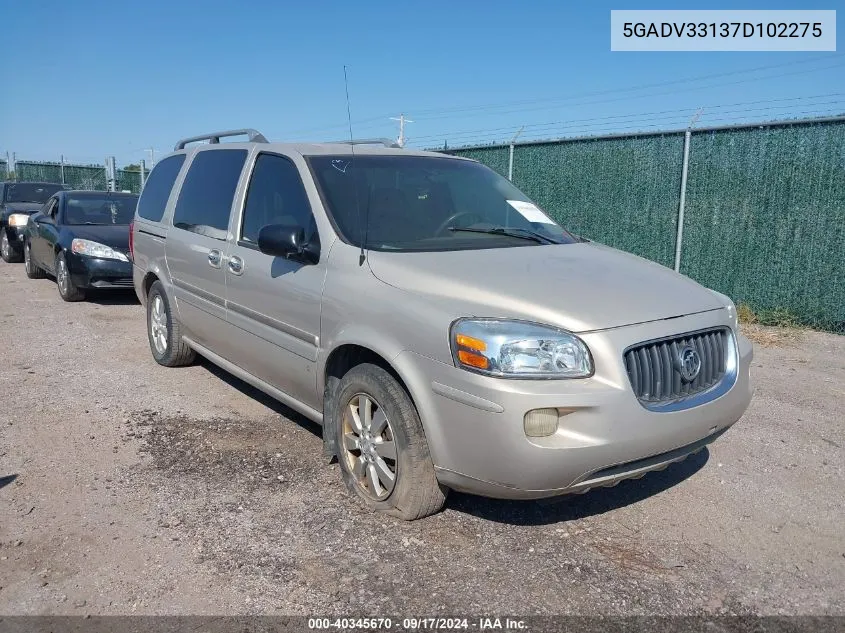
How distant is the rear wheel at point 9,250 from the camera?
1413 centimetres

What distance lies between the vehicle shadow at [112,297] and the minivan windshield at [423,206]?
645 centimetres

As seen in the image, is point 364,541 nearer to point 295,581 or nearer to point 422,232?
point 295,581

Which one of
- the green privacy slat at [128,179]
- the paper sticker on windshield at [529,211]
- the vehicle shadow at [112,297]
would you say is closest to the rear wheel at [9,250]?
the vehicle shadow at [112,297]

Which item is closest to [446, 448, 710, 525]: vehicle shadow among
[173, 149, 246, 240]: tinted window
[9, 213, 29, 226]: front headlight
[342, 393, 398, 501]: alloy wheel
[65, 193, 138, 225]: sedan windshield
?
[342, 393, 398, 501]: alloy wheel

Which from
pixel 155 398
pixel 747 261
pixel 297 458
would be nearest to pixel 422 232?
pixel 297 458

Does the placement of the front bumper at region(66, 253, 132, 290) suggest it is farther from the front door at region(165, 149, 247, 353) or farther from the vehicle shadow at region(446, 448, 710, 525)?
the vehicle shadow at region(446, 448, 710, 525)

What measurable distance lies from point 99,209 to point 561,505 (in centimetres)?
921

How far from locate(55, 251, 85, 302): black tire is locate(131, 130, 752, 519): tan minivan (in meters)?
5.40

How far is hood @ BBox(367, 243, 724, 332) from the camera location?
10.3 ft

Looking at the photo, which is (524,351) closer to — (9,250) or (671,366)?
(671,366)

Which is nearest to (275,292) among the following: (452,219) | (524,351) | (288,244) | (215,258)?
(288,244)

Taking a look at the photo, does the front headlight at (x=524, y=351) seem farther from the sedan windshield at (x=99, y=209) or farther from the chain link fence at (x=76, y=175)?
the chain link fence at (x=76, y=175)

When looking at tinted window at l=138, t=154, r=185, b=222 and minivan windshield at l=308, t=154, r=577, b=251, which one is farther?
tinted window at l=138, t=154, r=185, b=222

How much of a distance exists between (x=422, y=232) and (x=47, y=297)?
8.12 meters
